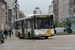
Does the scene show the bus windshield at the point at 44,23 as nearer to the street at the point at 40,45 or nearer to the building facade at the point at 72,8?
the street at the point at 40,45

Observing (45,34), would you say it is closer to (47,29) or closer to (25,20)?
(47,29)

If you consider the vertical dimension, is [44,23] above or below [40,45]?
above

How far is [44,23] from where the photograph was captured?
26.6m

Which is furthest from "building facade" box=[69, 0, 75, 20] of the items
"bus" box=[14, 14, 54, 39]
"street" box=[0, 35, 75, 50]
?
"street" box=[0, 35, 75, 50]

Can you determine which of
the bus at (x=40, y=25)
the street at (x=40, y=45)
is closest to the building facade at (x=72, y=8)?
the bus at (x=40, y=25)

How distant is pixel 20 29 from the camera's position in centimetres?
3200

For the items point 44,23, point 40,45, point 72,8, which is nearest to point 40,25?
point 44,23

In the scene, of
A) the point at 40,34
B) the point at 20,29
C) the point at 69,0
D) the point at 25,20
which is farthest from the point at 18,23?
the point at 69,0

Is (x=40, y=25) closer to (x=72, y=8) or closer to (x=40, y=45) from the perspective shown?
(x=40, y=45)

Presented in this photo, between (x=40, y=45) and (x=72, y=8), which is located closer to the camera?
(x=40, y=45)

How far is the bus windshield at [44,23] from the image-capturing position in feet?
87.2

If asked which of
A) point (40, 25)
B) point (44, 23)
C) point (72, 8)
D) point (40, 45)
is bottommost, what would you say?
point (40, 45)

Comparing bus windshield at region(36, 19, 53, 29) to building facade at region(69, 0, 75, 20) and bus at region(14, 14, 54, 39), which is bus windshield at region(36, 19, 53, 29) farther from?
building facade at region(69, 0, 75, 20)

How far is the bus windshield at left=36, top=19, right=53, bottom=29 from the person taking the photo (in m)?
26.6
